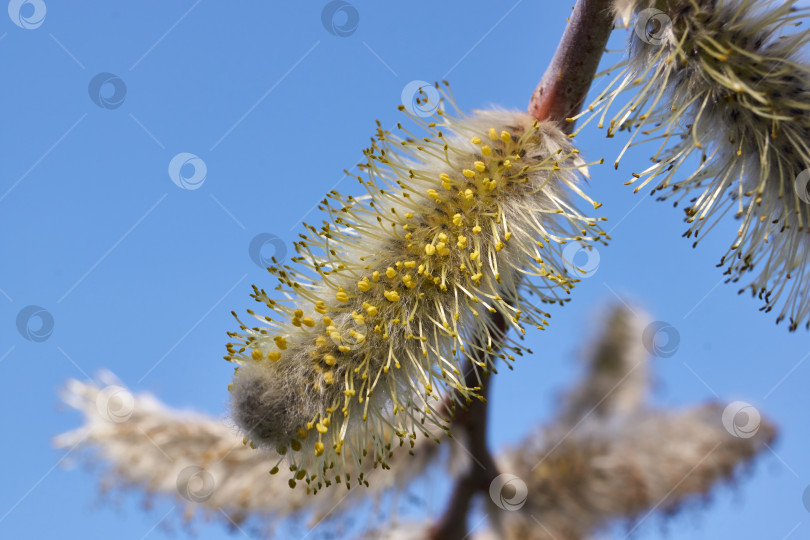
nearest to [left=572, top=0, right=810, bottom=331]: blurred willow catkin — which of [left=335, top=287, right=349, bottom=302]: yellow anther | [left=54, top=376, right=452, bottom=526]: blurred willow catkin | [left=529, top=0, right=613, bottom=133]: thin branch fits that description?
[left=529, top=0, right=613, bottom=133]: thin branch

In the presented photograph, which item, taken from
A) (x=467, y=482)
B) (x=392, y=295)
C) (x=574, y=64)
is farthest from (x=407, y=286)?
(x=467, y=482)

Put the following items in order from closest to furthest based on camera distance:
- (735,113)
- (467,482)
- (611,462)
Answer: (735,113) → (467,482) → (611,462)

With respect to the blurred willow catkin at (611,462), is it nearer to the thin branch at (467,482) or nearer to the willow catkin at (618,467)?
the willow catkin at (618,467)

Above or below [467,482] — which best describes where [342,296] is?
above

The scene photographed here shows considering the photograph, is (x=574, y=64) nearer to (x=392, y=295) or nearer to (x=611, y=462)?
(x=392, y=295)

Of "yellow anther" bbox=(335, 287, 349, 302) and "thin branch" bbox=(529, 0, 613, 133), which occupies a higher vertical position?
"thin branch" bbox=(529, 0, 613, 133)

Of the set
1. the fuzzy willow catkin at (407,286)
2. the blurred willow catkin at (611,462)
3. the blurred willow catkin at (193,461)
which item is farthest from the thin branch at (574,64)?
the blurred willow catkin at (611,462)

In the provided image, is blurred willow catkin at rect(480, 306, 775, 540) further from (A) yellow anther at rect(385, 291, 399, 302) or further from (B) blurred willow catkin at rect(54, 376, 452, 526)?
(A) yellow anther at rect(385, 291, 399, 302)
